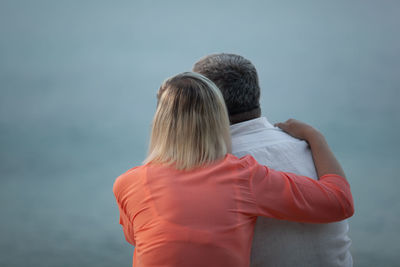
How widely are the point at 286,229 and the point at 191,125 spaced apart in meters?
0.44

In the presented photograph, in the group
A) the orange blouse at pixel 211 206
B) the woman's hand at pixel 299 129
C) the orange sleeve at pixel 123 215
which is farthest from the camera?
the woman's hand at pixel 299 129

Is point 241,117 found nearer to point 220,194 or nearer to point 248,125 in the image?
point 248,125

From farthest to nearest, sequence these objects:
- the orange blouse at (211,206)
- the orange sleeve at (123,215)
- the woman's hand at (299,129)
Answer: the woman's hand at (299,129) → the orange sleeve at (123,215) → the orange blouse at (211,206)

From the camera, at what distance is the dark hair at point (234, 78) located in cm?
141

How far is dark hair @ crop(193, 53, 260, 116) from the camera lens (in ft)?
4.61

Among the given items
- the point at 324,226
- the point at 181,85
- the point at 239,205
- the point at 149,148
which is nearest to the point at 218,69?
the point at 181,85

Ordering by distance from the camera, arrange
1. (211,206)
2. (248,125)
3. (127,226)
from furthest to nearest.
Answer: (248,125)
(127,226)
(211,206)

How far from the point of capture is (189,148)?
1174mm

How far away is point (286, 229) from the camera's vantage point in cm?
133

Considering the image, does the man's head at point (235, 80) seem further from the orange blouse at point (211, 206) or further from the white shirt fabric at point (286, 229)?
the orange blouse at point (211, 206)

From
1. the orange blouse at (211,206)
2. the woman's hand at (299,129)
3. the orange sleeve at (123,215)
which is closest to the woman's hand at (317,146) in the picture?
the woman's hand at (299,129)

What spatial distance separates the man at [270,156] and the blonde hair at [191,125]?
0.20 metres

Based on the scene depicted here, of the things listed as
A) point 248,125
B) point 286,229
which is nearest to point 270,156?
point 248,125

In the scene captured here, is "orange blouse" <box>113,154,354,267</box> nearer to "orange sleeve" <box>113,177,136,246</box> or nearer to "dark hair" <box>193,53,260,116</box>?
"orange sleeve" <box>113,177,136,246</box>
